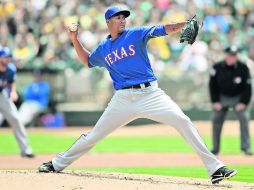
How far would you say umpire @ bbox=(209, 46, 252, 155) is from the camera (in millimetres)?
13680

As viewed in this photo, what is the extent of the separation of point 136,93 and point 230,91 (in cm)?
621

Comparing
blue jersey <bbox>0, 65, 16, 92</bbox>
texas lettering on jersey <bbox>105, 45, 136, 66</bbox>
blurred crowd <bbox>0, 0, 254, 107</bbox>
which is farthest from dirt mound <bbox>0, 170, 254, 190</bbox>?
blurred crowd <bbox>0, 0, 254, 107</bbox>

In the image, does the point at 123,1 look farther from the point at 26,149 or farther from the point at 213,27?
the point at 26,149

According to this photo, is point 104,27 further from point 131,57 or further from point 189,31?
point 189,31

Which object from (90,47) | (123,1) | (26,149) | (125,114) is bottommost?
(26,149)

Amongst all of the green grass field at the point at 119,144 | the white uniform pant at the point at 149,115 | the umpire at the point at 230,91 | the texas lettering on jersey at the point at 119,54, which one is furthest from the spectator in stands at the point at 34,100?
the texas lettering on jersey at the point at 119,54

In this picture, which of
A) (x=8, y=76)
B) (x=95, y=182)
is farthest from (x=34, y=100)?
(x=95, y=182)

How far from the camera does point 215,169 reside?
765cm

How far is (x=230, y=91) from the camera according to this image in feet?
45.1

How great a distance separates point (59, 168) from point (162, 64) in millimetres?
13491

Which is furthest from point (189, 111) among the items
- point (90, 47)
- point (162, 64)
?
point (90, 47)

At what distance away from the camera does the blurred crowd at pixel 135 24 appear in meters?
21.6

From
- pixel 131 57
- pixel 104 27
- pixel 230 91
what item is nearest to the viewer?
pixel 131 57

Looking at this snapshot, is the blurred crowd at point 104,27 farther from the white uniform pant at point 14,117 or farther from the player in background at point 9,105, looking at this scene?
the white uniform pant at point 14,117
